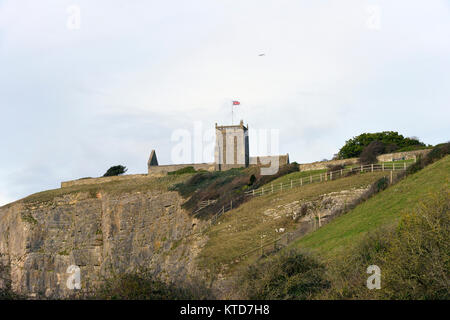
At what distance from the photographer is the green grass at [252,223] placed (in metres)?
34.7

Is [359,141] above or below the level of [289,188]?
above

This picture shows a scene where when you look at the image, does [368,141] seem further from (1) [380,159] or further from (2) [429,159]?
(2) [429,159]

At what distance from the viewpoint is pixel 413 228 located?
60.5 feet

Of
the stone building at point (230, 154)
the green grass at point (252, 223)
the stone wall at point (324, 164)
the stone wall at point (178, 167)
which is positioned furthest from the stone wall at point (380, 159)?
the stone wall at point (178, 167)

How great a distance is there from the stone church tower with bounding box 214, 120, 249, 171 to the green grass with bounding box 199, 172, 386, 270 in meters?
32.1

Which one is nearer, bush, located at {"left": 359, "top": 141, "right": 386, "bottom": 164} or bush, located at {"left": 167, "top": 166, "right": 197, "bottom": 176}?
→ bush, located at {"left": 359, "top": 141, "right": 386, "bottom": 164}

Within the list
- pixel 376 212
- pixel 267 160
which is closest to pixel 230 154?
pixel 267 160

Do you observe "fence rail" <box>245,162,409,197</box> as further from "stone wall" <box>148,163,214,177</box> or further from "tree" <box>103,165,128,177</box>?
"tree" <box>103,165,128,177</box>

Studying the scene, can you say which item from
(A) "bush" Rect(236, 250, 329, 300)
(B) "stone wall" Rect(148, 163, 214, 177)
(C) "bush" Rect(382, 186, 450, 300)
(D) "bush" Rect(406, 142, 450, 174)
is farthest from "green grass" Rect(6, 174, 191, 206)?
(C) "bush" Rect(382, 186, 450, 300)

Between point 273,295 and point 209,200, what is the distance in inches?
1473

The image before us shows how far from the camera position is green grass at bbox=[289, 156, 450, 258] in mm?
26052

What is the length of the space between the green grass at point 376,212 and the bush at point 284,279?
4910 millimetres
